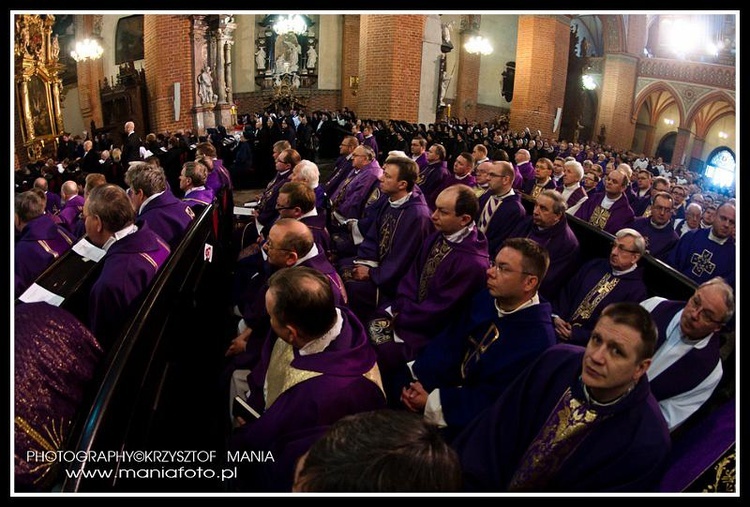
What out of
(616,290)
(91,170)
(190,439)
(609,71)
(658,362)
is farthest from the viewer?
(609,71)

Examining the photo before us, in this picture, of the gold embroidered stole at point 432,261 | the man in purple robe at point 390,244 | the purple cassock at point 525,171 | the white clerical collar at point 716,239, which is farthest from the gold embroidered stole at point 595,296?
the purple cassock at point 525,171

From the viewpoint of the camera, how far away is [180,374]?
11.0ft

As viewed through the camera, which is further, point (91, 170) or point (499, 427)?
point (91, 170)

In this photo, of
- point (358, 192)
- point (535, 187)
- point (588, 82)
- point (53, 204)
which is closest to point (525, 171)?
point (535, 187)

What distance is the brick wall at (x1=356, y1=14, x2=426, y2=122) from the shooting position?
13.5 metres

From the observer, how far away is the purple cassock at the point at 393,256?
4.44 metres

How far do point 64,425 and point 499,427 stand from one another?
67.7 inches

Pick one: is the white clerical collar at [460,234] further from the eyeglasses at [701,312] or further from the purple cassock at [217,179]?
the purple cassock at [217,179]

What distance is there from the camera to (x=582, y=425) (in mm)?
2012

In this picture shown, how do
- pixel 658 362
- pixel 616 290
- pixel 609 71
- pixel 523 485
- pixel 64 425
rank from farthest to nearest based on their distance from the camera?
pixel 609 71, pixel 616 290, pixel 658 362, pixel 523 485, pixel 64 425

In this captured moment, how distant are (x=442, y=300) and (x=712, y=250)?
3.13 metres

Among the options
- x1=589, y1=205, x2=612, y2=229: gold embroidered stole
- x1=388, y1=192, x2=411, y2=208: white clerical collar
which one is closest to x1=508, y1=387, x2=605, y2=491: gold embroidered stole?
x1=388, y1=192, x2=411, y2=208: white clerical collar

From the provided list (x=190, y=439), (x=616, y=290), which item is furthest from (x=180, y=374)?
(x=616, y=290)
